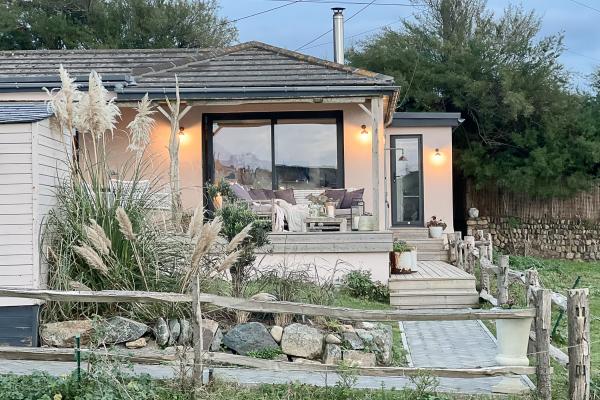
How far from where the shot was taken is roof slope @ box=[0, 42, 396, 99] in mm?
11859

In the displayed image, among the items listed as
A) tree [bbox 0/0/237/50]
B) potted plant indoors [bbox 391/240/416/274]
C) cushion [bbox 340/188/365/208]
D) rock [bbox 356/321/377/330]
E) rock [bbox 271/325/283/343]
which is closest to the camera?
rock [bbox 271/325/283/343]

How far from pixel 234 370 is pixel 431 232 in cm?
980

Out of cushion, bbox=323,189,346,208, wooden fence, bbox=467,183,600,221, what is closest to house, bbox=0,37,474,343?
cushion, bbox=323,189,346,208

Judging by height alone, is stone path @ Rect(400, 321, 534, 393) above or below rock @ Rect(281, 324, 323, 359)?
below

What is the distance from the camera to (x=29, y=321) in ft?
22.0

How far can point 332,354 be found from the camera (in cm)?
639

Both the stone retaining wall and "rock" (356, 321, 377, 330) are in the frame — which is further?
the stone retaining wall

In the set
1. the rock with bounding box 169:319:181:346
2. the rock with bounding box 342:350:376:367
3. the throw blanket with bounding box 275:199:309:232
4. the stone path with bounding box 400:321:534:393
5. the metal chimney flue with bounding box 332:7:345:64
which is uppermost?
the metal chimney flue with bounding box 332:7:345:64

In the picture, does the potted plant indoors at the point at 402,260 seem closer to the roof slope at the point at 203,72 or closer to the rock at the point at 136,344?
the roof slope at the point at 203,72

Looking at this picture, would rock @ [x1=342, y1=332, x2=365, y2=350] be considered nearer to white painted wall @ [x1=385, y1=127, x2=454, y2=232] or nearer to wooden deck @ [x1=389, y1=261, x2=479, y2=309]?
wooden deck @ [x1=389, y1=261, x2=479, y2=309]

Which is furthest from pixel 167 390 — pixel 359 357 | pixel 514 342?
pixel 514 342

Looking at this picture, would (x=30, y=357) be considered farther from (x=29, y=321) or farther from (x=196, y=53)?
(x=196, y=53)

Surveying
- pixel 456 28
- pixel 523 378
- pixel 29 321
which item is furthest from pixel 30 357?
pixel 456 28

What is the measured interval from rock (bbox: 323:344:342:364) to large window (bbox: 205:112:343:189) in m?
7.17
